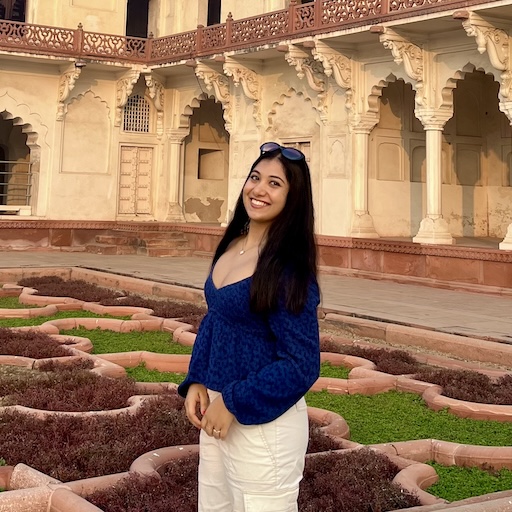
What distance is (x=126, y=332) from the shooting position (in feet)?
26.1

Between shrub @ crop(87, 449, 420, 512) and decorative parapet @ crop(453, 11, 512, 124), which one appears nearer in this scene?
shrub @ crop(87, 449, 420, 512)

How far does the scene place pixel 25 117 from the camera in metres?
17.1

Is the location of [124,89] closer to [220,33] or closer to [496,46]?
[220,33]

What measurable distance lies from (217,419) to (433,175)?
37.5ft

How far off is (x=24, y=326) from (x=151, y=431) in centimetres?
423

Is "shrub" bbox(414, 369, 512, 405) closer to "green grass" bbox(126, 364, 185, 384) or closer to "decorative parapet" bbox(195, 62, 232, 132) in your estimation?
"green grass" bbox(126, 364, 185, 384)

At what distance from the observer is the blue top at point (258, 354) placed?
197cm

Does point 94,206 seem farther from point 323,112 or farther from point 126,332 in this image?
point 126,332

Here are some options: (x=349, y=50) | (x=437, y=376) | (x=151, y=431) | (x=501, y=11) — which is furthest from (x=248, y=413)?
(x=349, y=50)

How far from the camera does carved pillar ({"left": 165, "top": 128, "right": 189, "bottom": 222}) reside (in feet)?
59.8

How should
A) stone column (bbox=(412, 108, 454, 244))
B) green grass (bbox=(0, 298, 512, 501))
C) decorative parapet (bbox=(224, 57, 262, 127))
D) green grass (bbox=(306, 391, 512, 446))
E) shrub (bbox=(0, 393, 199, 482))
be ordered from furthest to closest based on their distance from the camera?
decorative parapet (bbox=(224, 57, 262, 127)) < stone column (bbox=(412, 108, 454, 244)) < green grass (bbox=(306, 391, 512, 446)) < green grass (bbox=(0, 298, 512, 501)) < shrub (bbox=(0, 393, 199, 482))

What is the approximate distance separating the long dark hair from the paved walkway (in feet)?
17.6

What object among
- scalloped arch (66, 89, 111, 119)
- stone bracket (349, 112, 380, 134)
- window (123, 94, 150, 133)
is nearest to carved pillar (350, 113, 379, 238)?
stone bracket (349, 112, 380, 134)

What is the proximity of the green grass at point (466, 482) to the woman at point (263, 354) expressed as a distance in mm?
→ 1730
